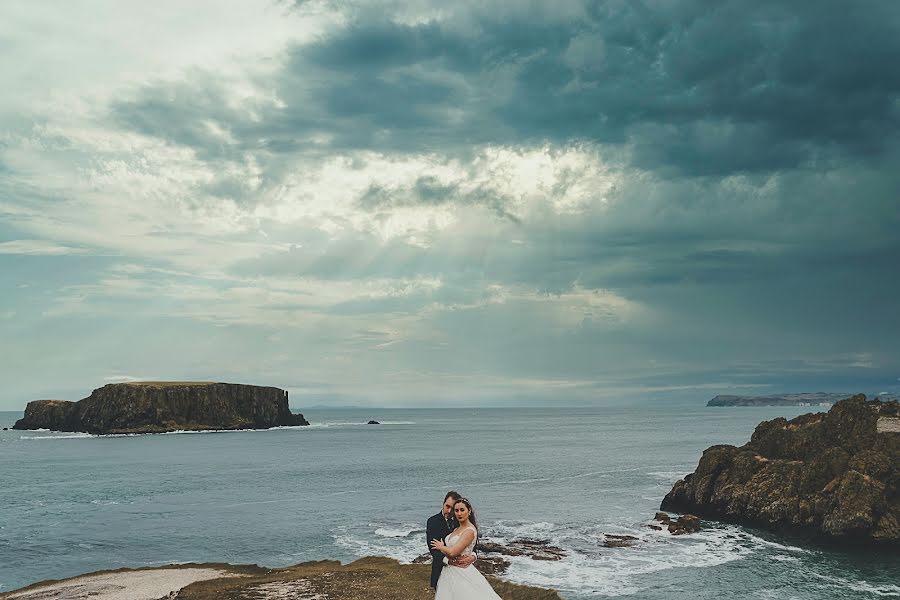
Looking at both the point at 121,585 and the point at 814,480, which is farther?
the point at 814,480

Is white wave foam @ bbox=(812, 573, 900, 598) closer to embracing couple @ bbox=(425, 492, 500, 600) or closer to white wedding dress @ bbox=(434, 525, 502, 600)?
embracing couple @ bbox=(425, 492, 500, 600)

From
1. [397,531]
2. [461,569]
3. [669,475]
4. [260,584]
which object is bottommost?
[669,475]

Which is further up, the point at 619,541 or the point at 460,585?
the point at 460,585

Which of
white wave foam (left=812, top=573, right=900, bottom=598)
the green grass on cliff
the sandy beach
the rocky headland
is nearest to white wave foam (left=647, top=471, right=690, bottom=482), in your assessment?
white wave foam (left=812, top=573, right=900, bottom=598)

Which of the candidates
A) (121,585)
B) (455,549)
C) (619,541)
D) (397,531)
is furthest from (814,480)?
(121,585)

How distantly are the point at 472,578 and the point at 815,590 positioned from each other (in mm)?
31627

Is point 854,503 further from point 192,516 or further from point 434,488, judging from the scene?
point 192,516

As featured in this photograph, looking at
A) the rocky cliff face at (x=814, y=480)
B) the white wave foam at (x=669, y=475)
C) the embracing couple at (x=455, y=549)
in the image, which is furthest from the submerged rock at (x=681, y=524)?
the embracing couple at (x=455, y=549)

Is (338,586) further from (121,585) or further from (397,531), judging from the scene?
(397,531)

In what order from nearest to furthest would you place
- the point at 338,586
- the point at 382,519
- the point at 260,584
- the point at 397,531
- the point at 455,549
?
the point at 455,549 < the point at 338,586 < the point at 260,584 < the point at 397,531 < the point at 382,519

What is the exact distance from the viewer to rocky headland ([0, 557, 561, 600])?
1289 inches

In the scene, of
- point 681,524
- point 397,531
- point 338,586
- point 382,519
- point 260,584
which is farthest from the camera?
point 382,519

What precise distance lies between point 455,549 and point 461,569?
48.7 inches

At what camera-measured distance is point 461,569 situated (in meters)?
16.7
